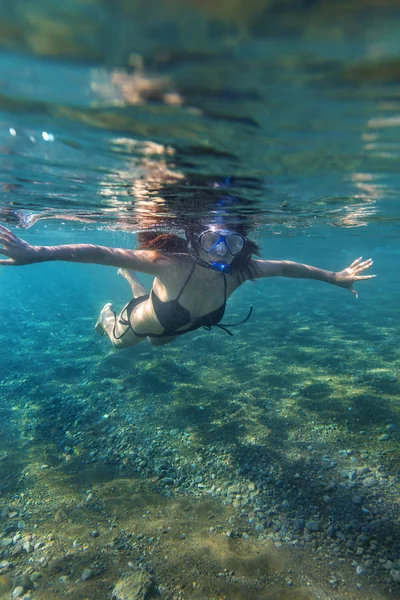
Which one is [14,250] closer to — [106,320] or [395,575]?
[106,320]

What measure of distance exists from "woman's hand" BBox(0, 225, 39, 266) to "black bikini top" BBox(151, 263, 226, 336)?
2.60m

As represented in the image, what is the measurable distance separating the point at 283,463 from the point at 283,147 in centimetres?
618

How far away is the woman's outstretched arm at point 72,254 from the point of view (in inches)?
166

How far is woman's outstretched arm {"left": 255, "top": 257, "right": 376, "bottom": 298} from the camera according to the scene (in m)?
6.82

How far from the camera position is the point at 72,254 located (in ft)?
15.4

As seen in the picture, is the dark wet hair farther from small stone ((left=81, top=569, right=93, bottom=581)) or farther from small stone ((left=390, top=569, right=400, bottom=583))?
small stone ((left=390, top=569, right=400, bottom=583))

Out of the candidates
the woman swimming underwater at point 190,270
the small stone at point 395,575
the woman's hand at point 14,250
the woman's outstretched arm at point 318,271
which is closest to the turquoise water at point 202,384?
the small stone at point 395,575

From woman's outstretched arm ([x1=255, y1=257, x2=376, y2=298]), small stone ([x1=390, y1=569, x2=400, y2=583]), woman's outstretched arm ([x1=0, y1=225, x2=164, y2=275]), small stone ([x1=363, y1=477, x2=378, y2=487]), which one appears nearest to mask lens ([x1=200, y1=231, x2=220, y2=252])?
woman's outstretched arm ([x1=0, y1=225, x2=164, y2=275])

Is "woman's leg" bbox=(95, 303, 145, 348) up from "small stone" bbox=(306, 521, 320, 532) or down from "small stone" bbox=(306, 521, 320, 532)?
up

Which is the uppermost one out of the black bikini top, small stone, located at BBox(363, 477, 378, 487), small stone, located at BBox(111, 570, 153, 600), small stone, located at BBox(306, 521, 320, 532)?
the black bikini top

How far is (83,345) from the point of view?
14070mm

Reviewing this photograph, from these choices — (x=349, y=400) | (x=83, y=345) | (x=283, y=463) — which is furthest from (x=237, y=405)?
(x=83, y=345)

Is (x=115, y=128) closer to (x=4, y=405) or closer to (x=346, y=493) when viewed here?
(x=346, y=493)

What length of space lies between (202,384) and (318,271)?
15.9 feet
